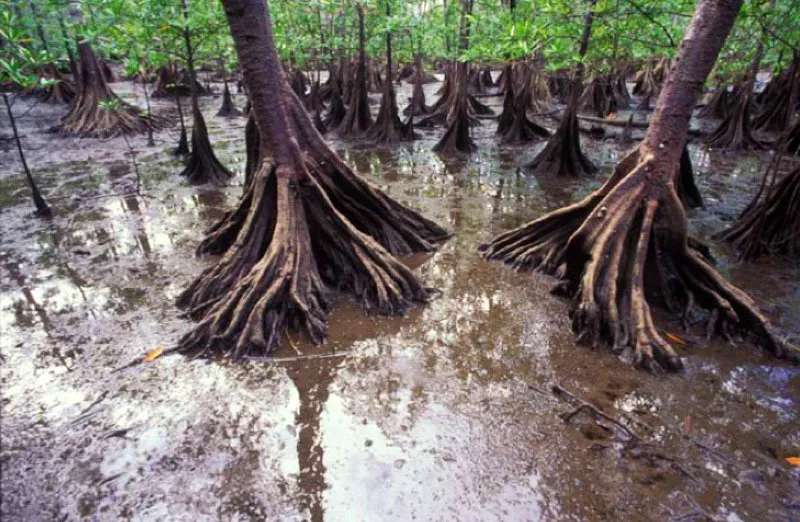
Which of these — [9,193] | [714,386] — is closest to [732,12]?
[714,386]

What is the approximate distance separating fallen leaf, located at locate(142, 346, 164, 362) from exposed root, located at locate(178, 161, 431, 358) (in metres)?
0.15

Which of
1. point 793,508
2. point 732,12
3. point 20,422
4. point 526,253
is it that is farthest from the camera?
point 526,253

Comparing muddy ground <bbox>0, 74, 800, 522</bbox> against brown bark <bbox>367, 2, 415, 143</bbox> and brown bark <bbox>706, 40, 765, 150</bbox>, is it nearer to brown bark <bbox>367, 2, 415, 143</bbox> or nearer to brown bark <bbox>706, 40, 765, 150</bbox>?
brown bark <bbox>706, 40, 765, 150</bbox>

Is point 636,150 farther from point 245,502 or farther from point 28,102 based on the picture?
point 28,102

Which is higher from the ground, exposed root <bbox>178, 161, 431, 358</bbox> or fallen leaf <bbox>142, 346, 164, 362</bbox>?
exposed root <bbox>178, 161, 431, 358</bbox>

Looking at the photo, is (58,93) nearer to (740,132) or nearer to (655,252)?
(655,252)

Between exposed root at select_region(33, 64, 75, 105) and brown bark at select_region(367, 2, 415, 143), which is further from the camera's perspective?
exposed root at select_region(33, 64, 75, 105)

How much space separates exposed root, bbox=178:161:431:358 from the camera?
11.4 feet

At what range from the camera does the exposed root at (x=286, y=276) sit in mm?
3465

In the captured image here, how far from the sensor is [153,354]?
333 cm

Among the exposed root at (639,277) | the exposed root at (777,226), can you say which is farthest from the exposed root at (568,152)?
the exposed root at (639,277)

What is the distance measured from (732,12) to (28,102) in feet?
63.9

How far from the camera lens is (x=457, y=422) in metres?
2.75

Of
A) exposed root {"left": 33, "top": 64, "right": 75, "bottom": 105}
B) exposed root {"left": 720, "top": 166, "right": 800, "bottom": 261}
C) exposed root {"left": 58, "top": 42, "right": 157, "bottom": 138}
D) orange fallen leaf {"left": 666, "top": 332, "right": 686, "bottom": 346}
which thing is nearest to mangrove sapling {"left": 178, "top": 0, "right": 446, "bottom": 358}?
orange fallen leaf {"left": 666, "top": 332, "right": 686, "bottom": 346}
